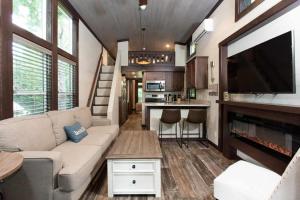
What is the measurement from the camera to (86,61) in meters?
5.42

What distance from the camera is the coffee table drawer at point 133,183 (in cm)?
221

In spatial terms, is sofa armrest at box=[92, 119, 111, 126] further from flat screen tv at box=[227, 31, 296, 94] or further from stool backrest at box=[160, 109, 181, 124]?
flat screen tv at box=[227, 31, 296, 94]

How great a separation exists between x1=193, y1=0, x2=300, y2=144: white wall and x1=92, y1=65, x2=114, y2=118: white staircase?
2801 millimetres

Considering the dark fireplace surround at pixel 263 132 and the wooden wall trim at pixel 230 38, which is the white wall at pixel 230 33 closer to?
the wooden wall trim at pixel 230 38

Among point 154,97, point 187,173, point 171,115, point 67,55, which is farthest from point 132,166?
point 154,97

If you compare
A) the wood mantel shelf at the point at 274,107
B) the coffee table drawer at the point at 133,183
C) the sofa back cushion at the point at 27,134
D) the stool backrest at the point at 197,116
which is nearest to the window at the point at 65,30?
the sofa back cushion at the point at 27,134

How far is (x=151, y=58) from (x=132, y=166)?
218 inches

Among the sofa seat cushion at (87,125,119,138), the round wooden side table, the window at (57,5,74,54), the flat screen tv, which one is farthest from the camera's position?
the window at (57,5,74,54)

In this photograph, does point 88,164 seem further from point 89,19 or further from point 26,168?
point 89,19

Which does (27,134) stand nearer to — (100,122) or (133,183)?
(133,183)

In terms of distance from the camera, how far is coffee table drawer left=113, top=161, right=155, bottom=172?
7.23 feet

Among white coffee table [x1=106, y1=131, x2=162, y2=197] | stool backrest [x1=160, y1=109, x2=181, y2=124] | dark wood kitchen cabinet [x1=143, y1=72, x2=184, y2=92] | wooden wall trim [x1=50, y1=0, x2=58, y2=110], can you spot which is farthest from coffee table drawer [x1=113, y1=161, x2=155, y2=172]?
dark wood kitchen cabinet [x1=143, y1=72, x2=184, y2=92]

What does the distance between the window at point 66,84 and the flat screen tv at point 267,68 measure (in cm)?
336

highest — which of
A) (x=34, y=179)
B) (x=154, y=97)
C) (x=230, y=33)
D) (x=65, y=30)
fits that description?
(x=65, y=30)
